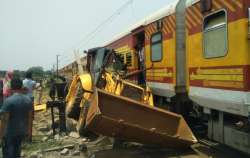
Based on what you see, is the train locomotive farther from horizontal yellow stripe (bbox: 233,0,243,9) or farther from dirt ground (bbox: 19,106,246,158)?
dirt ground (bbox: 19,106,246,158)

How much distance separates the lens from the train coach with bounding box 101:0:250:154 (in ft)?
25.8

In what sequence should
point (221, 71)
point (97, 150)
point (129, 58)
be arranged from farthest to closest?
point (129, 58) < point (97, 150) < point (221, 71)

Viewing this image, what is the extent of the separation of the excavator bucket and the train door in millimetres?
3933

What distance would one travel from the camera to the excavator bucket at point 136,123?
901 cm

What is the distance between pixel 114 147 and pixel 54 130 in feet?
11.5

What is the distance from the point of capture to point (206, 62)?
9.13 metres

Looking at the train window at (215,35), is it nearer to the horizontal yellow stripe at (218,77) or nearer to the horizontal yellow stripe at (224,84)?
the horizontal yellow stripe at (218,77)

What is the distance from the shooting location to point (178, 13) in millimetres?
10781

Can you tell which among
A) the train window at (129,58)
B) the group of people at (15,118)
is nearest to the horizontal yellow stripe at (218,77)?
the group of people at (15,118)

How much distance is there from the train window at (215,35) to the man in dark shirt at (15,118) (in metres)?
3.58

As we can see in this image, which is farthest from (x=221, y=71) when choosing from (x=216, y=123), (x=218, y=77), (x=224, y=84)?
(x=216, y=123)

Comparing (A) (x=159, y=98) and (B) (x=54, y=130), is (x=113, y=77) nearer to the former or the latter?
(A) (x=159, y=98)

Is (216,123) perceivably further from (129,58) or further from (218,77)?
(129,58)

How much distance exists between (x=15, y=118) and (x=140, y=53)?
22.2ft
